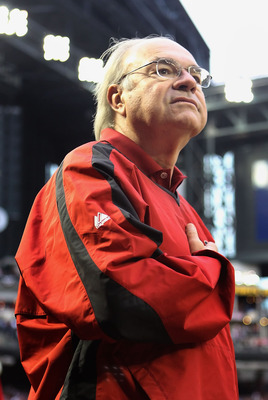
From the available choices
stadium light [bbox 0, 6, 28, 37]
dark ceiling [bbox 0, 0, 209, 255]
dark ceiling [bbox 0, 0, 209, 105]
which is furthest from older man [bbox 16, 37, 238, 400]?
dark ceiling [bbox 0, 0, 209, 105]

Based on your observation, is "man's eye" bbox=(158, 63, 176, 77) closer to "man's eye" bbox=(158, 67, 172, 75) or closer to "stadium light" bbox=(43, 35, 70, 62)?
"man's eye" bbox=(158, 67, 172, 75)

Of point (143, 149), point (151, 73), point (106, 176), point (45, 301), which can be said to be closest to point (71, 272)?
point (45, 301)

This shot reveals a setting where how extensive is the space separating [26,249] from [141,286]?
287 mm

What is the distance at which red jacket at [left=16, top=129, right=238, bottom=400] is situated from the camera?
35.0 inches

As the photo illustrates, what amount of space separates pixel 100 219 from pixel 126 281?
0.37 ft

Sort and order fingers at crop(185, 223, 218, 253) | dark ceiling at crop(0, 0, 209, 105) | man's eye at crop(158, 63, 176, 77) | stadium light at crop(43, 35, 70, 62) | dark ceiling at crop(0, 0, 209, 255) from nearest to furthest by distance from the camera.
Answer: fingers at crop(185, 223, 218, 253), man's eye at crop(158, 63, 176, 77), stadium light at crop(43, 35, 70, 62), dark ceiling at crop(0, 0, 209, 105), dark ceiling at crop(0, 0, 209, 255)

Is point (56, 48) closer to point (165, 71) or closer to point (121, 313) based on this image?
point (165, 71)

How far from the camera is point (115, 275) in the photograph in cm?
88

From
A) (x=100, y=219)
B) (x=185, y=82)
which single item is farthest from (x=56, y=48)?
(x=100, y=219)

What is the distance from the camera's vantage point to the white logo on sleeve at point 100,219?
0.93 m

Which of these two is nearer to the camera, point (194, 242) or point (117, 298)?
point (117, 298)

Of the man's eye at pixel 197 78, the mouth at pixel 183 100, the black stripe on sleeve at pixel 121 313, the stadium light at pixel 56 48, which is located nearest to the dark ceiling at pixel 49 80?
the stadium light at pixel 56 48

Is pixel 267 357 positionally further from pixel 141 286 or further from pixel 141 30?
pixel 141 286

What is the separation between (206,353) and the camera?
39.1 inches
